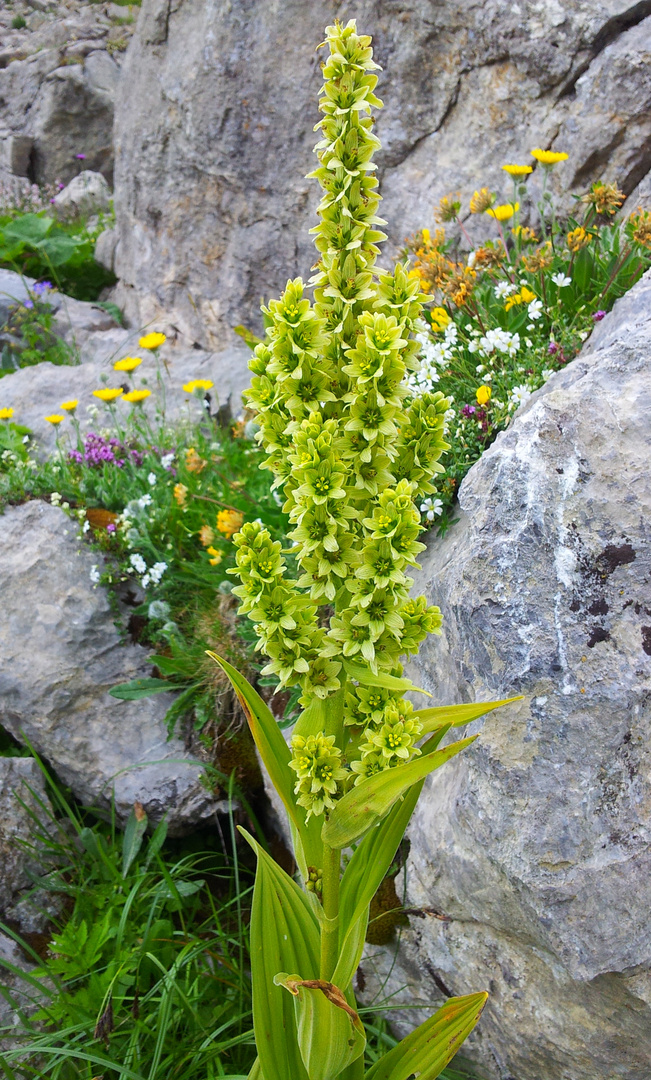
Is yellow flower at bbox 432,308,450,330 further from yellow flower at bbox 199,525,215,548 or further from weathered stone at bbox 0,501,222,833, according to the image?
weathered stone at bbox 0,501,222,833

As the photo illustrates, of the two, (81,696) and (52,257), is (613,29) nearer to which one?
(81,696)

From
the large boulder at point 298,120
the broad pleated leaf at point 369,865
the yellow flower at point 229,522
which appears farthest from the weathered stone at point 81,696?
the large boulder at point 298,120

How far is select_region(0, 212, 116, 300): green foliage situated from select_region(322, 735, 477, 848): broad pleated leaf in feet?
25.5

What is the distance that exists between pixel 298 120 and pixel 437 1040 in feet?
21.0

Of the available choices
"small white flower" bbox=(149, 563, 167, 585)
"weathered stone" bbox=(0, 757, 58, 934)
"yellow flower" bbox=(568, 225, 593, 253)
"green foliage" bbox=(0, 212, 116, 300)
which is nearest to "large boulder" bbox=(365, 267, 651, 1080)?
"yellow flower" bbox=(568, 225, 593, 253)

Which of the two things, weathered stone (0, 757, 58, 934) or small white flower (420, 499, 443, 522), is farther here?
weathered stone (0, 757, 58, 934)

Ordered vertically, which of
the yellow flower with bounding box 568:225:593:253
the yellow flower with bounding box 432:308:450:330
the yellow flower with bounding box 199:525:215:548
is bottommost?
the yellow flower with bounding box 199:525:215:548

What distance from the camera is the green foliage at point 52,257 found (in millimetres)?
8219

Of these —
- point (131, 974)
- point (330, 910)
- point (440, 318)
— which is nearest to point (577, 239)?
point (440, 318)

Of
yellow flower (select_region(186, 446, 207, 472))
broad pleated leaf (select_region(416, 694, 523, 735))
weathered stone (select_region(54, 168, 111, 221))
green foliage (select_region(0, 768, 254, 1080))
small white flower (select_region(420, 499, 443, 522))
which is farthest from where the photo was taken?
weathered stone (select_region(54, 168, 111, 221))

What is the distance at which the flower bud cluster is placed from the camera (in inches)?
67.2

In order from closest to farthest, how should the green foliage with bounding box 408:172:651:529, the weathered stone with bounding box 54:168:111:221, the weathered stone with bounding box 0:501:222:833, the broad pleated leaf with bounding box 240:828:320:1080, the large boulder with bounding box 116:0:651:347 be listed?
the broad pleated leaf with bounding box 240:828:320:1080 < the green foliage with bounding box 408:172:651:529 < the weathered stone with bounding box 0:501:222:833 < the large boulder with bounding box 116:0:651:347 < the weathered stone with bounding box 54:168:111:221

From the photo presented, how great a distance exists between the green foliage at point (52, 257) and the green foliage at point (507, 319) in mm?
5403

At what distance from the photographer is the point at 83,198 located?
37.1 feet
